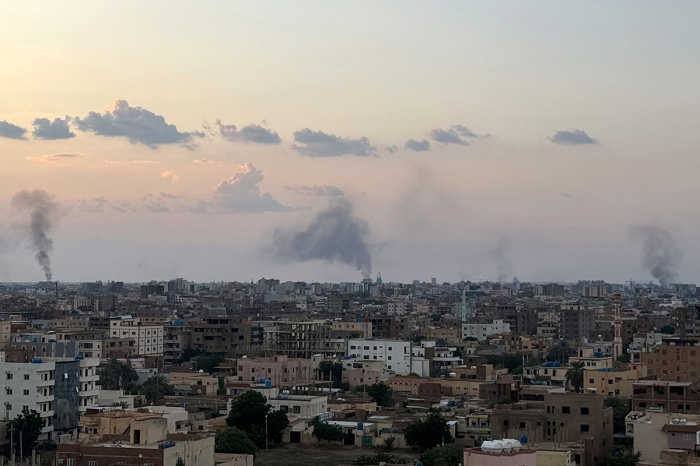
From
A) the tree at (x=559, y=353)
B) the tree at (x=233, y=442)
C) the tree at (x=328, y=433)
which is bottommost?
the tree at (x=328, y=433)

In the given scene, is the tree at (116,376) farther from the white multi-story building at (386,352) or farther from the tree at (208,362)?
the white multi-story building at (386,352)

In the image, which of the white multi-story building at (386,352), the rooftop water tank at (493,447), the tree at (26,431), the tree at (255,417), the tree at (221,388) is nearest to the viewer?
the rooftop water tank at (493,447)

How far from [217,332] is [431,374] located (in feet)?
61.5

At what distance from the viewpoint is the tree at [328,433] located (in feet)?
156

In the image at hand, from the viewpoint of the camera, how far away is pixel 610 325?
399 feet

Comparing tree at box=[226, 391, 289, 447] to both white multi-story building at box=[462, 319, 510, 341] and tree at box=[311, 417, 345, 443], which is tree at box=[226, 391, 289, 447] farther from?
white multi-story building at box=[462, 319, 510, 341]

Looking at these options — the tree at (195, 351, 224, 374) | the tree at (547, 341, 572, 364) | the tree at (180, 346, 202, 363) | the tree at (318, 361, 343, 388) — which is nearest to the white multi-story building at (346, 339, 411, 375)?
the tree at (318, 361, 343, 388)

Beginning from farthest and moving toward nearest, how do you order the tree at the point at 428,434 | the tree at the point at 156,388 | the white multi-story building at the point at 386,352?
the white multi-story building at the point at 386,352 → the tree at the point at 156,388 → the tree at the point at 428,434

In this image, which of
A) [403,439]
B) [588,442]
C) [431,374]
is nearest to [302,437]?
[403,439]

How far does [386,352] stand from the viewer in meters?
75.2

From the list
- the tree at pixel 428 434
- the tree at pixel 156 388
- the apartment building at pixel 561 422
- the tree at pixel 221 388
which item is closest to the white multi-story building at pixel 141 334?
the tree at pixel 221 388

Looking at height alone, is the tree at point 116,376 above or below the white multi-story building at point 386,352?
below

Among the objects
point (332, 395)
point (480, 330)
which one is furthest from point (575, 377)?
point (480, 330)

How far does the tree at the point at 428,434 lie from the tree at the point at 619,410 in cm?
672
